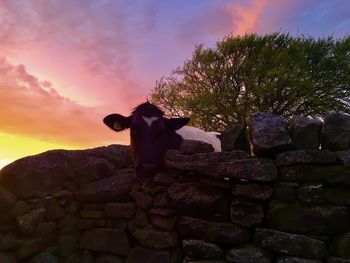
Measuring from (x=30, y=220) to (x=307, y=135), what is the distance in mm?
3863

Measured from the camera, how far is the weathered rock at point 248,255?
4.35 meters

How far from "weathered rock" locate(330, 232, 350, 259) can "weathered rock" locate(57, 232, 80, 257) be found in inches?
144

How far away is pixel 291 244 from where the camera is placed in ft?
14.0

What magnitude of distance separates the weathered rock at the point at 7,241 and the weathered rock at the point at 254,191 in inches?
119

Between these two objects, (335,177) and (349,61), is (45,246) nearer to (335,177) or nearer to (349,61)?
(335,177)

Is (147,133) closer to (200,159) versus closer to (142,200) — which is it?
(142,200)

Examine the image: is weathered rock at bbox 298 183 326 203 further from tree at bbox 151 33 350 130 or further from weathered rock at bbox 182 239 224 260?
tree at bbox 151 33 350 130

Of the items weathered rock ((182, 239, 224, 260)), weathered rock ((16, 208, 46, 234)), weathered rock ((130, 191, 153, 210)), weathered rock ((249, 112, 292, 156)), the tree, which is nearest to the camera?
weathered rock ((249, 112, 292, 156))

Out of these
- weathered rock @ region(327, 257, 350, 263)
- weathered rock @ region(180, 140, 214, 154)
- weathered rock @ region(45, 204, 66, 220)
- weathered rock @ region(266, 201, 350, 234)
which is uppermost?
weathered rock @ region(180, 140, 214, 154)

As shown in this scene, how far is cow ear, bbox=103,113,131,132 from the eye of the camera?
24.2ft

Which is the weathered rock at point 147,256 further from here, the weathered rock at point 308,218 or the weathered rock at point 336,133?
the weathered rock at point 336,133

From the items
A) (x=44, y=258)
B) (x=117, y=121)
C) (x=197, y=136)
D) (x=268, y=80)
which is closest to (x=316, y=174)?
(x=44, y=258)

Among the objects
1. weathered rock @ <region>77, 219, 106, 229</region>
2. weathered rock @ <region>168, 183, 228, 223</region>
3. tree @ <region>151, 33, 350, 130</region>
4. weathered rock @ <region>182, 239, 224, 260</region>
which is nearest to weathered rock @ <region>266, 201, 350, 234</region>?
weathered rock @ <region>168, 183, 228, 223</region>

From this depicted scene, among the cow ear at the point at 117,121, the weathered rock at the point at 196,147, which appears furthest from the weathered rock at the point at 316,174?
the cow ear at the point at 117,121
